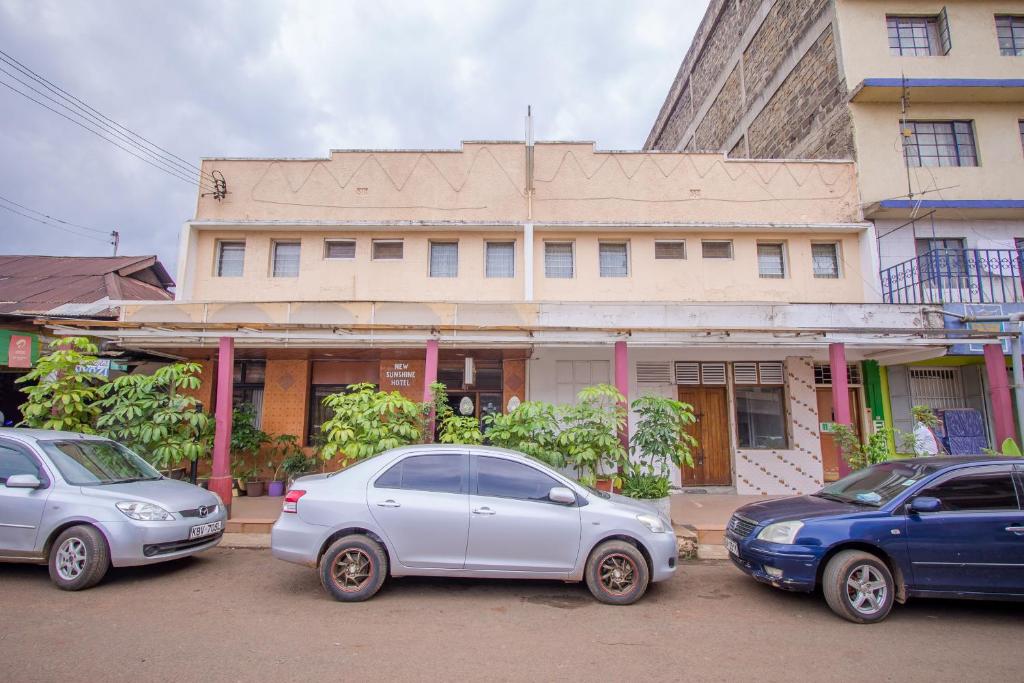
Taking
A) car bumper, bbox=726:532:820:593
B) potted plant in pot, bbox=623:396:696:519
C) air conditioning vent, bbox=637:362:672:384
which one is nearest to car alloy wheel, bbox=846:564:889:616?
car bumper, bbox=726:532:820:593

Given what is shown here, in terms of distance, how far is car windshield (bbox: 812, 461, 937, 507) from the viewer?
5.55 meters

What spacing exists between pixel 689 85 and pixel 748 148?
6241 millimetres

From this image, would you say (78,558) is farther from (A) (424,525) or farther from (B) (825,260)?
(B) (825,260)

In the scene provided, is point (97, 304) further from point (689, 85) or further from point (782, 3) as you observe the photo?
point (689, 85)

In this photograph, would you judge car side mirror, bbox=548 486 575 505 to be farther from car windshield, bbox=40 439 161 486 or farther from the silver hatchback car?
car windshield, bbox=40 439 161 486

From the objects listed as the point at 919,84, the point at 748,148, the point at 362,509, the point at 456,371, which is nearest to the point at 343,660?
the point at 362,509

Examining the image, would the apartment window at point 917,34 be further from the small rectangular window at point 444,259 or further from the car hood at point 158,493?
the car hood at point 158,493

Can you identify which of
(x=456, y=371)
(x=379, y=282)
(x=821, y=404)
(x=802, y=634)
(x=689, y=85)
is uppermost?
(x=689, y=85)

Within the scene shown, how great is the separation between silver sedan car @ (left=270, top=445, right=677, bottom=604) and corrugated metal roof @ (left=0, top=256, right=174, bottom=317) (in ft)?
31.5

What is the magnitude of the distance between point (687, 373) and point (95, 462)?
11.0m

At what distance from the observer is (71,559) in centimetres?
558

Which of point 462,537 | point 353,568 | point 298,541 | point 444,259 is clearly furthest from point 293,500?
point 444,259

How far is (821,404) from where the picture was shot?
12.2 meters

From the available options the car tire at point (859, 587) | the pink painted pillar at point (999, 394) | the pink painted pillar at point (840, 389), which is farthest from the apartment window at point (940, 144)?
the car tire at point (859, 587)
